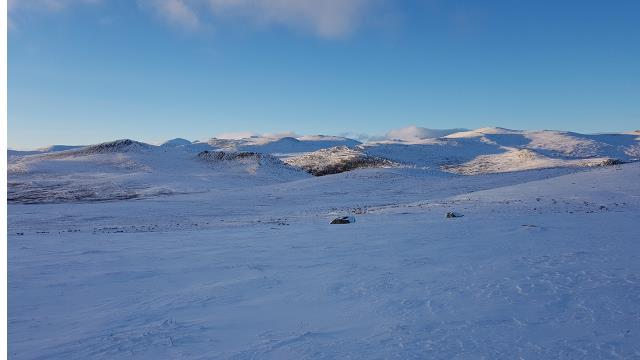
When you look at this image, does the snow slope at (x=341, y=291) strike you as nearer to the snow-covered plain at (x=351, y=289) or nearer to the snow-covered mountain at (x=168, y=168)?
the snow-covered plain at (x=351, y=289)

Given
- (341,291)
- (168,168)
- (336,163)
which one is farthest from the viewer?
(336,163)

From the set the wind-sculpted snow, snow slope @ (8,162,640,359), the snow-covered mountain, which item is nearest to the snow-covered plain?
snow slope @ (8,162,640,359)

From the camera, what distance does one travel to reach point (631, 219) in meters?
19.9

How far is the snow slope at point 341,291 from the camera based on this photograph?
7.06 metres

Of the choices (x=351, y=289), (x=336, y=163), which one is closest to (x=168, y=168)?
(x=336, y=163)

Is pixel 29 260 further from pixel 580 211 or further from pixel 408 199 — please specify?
pixel 408 199

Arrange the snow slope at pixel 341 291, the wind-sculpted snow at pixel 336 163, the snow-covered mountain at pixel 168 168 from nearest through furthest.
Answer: the snow slope at pixel 341 291
the snow-covered mountain at pixel 168 168
the wind-sculpted snow at pixel 336 163

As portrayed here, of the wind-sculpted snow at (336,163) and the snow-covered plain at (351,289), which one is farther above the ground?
the wind-sculpted snow at (336,163)

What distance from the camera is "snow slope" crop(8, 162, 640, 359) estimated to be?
7062 millimetres

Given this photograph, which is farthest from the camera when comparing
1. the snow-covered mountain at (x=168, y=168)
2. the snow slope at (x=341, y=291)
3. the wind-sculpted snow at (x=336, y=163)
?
the wind-sculpted snow at (x=336, y=163)

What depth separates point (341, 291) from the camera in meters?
9.91

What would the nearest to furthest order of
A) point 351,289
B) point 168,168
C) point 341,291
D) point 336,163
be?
point 341,291 < point 351,289 < point 168,168 < point 336,163

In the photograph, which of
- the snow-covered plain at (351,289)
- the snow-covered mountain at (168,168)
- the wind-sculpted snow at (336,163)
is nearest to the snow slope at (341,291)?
the snow-covered plain at (351,289)

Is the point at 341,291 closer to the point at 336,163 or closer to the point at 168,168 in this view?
the point at 168,168
